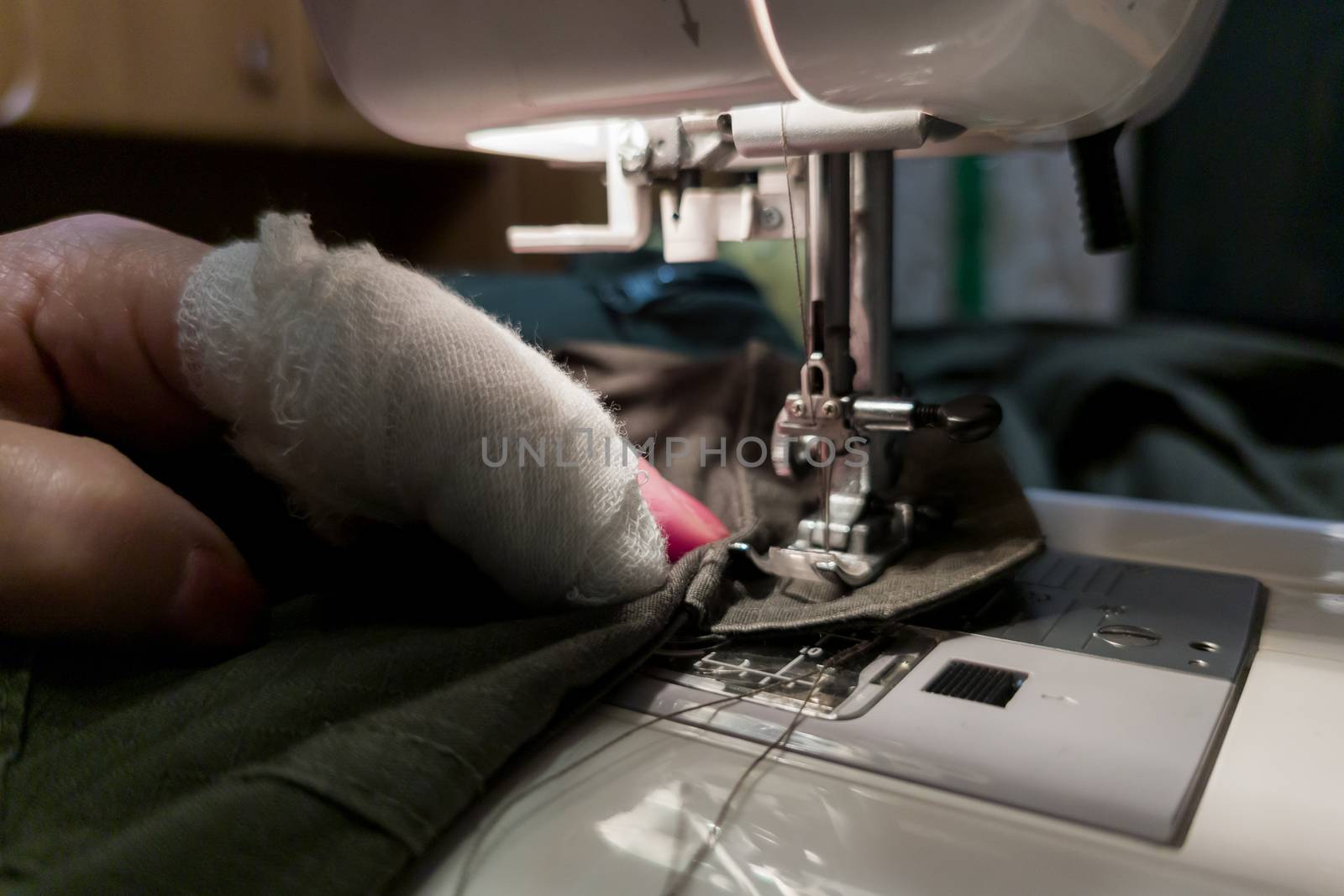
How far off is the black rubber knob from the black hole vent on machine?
0.10 metres

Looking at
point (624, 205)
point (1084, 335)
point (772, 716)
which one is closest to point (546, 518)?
point (772, 716)

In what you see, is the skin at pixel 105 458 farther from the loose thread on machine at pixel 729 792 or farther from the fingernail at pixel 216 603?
the loose thread on machine at pixel 729 792

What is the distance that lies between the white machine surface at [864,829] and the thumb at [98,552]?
0.15 m

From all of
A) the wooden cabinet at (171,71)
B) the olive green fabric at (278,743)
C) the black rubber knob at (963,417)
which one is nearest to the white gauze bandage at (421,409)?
the olive green fabric at (278,743)

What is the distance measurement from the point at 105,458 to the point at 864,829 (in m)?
0.31

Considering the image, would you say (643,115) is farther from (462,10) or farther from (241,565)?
(241,565)

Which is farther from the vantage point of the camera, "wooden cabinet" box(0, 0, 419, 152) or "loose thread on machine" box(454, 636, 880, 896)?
"wooden cabinet" box(0, 0, 419, 152)

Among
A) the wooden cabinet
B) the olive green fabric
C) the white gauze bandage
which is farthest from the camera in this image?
the wooden cabinet

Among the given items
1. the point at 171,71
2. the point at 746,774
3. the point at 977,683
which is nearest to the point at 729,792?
the point at 746,774

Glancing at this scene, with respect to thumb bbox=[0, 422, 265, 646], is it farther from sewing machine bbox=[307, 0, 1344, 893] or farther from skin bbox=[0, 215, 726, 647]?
sewing machine bbox=[307, 0, 1344, 893]

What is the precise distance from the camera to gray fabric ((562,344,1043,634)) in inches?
16.6

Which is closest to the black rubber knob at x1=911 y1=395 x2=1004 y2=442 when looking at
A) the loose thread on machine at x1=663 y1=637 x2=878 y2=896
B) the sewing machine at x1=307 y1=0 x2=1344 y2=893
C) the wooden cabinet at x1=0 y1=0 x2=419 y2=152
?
the sewing machine at x1=307 y1=0 x2=1344 y2=893

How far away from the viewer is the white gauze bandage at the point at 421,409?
0.38 m

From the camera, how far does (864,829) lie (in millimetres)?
287
